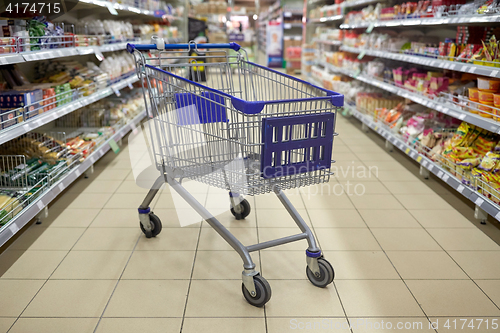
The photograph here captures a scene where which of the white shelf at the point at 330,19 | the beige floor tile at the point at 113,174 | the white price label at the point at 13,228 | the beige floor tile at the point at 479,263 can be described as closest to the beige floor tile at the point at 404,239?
the beige floor tile at the point at 479,263

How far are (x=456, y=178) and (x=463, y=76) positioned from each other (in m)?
1.12

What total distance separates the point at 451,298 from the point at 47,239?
2.34 meters

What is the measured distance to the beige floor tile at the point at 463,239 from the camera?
2.47 m

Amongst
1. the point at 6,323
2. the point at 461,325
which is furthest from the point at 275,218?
the point at 6,323

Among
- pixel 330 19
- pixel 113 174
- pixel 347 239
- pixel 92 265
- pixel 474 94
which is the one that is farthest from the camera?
pixel 330 19

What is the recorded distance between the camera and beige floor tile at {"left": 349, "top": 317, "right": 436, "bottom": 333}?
1.78m

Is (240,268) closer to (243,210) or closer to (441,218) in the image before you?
(243,210)

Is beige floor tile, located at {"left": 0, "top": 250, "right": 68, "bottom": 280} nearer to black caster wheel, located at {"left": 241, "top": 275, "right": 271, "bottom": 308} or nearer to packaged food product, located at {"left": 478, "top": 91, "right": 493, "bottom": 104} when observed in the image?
black caster wheel, located at {"left": 241, "top": 275, "right": 271, "bottom": 308}

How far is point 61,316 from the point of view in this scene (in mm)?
1827

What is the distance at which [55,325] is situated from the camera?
177cm

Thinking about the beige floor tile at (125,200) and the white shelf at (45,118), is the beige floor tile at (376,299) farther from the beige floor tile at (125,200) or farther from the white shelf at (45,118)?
the white shelf at (45,118)

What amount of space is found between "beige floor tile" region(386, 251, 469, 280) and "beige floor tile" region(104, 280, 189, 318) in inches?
47.2

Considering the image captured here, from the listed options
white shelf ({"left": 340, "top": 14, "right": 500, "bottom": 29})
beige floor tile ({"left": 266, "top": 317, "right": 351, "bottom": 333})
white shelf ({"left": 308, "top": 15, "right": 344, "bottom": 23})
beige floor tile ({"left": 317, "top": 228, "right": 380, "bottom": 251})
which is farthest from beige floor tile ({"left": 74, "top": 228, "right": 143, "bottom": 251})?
white shelf ({"left": 308, "top": 15, "right": 344, "bottom": 23})

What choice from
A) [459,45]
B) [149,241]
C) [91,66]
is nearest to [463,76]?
[459,45]
